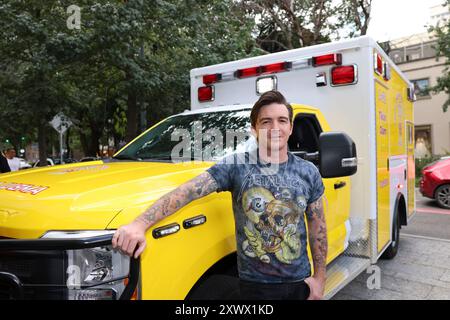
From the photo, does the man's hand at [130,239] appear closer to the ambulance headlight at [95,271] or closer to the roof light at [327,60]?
the ambulance headlight at [95,271]

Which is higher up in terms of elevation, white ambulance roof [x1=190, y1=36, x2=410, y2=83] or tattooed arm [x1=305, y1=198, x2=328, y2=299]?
white ambulance roof [x1=190, y1=36, x2=410, y2=83]

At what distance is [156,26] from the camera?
9508 millimetres

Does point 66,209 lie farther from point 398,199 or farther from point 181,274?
point 398,199

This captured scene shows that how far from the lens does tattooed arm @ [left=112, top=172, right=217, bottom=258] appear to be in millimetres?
1723

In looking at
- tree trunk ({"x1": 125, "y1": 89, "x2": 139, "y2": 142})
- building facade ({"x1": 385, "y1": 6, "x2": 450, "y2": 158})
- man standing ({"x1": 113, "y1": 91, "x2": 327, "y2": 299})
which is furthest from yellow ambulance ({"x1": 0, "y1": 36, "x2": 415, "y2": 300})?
building facade ({"x1": 385, "y1": 6, "x2": 450, "y2": 158})

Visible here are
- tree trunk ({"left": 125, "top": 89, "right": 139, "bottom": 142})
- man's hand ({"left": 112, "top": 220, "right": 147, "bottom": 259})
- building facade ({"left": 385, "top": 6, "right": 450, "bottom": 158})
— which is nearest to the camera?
man's hand ({"left": 112, "top": 220, "right": 147, "bottom": 259})

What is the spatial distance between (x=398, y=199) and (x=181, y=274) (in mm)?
4152

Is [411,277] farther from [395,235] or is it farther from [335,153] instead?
[335,153]

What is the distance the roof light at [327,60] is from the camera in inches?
158

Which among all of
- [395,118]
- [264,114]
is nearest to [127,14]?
[395,118]

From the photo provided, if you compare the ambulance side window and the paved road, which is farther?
the paved road

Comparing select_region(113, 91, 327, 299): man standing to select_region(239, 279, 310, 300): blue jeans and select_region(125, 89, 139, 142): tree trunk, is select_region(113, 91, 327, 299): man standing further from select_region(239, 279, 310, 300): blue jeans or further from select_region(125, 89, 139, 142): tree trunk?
select_region(125, 89, 139, 142): tree trunk

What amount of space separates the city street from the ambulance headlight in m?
3.00
